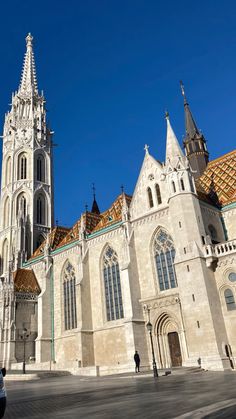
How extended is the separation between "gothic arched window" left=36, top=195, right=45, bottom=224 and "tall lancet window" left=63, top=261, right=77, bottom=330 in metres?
14.9

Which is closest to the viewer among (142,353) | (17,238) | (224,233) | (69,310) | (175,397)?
(175,397)

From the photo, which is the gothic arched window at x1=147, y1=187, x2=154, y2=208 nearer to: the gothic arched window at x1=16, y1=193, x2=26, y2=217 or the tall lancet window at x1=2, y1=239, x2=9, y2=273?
the gothic arched window at x1=16, y1=193, x2=26, y2=217

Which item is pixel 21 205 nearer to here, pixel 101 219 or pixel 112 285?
pixel 101 219

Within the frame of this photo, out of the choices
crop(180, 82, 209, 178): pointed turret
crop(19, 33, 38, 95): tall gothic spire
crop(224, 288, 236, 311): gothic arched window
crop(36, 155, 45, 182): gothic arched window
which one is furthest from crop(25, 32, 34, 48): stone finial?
crop(224, 288, 236, 311): gothic arched window

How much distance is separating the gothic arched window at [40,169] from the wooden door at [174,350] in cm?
3245

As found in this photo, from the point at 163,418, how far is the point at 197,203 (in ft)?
66.3

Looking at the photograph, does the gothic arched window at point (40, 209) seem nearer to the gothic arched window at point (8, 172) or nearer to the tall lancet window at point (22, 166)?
the tall lancet window at point (22, 166)

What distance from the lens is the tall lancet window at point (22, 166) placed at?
49.4 metres

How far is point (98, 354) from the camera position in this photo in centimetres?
2825

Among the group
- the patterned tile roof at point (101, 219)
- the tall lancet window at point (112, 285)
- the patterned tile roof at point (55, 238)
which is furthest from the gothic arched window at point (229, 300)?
the patterned tile roof at point (55, 238)

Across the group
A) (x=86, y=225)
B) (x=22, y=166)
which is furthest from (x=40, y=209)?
(x=86, y=225)

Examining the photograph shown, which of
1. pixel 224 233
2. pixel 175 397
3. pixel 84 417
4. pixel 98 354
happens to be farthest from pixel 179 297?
pixel 84 417

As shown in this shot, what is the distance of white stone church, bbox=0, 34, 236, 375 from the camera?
72.5 ft

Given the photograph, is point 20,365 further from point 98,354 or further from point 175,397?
point 175,397
